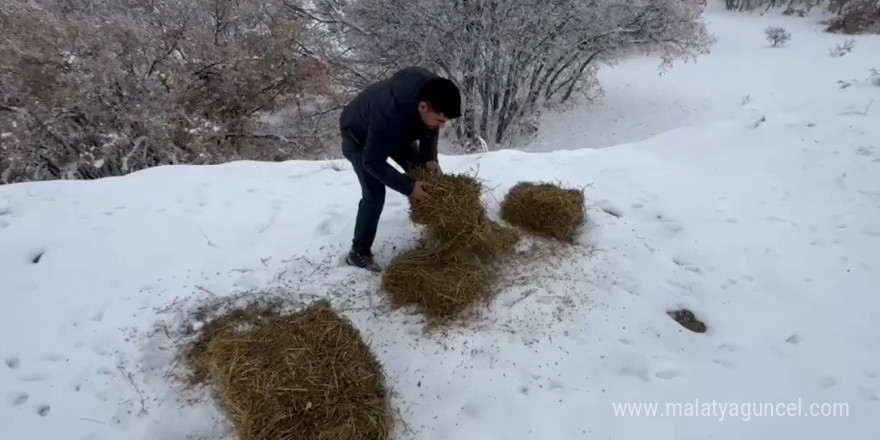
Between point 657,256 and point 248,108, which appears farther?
point 248,108

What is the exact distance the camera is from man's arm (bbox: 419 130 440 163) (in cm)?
279

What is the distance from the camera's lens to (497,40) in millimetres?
8383

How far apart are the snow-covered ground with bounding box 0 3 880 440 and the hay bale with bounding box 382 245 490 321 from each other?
112 millimetres

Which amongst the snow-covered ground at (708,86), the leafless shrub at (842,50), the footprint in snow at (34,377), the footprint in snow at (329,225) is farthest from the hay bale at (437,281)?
the leafless shrub at (842,50)

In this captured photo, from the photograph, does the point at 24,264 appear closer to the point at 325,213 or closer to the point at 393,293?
the point at 325,213

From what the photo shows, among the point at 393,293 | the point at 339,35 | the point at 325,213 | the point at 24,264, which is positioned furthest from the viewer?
the point at 339,35

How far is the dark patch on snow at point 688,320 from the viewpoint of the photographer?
2.62 meters

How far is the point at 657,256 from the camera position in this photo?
3148mm

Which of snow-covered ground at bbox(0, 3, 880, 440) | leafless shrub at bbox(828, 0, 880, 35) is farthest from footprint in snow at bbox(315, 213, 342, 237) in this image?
leafless shrub at bbox(828, 0, 880, 35)

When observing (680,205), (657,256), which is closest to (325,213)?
(657,256)

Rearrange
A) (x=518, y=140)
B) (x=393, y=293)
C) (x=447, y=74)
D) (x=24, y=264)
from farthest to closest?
(x=518, y=140) < (x=447, y=74) < (x=24, y=264) < (x=393, y=293)

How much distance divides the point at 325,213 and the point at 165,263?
111 cm

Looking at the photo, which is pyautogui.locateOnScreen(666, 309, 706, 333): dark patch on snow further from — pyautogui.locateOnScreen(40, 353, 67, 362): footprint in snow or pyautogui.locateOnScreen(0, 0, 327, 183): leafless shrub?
pyautogui.locateOnScreen(0, 0, 327, 183): leafless shrub

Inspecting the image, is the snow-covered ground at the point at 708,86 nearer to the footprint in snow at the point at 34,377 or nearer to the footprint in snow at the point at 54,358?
the footprint in snow at the point at 54,358
